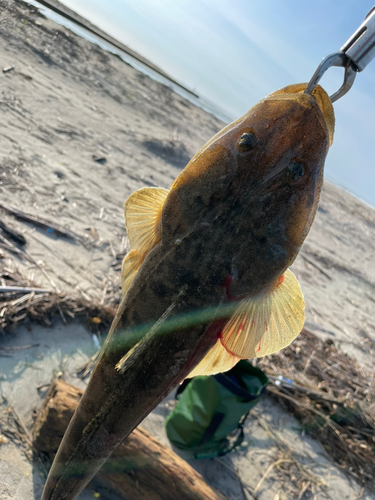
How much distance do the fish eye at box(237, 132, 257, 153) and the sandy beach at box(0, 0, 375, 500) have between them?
2.58 metres

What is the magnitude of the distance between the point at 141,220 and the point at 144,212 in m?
0.05

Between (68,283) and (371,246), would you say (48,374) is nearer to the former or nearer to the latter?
(68,283)

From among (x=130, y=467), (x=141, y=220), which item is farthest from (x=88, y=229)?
(x=141, y=220)

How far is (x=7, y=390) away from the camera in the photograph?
2789 millimetres

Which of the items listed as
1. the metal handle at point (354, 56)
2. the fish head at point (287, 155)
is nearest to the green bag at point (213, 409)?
the fish head at point (287, 155)

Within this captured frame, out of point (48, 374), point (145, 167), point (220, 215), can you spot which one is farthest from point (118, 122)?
point (220, 215)

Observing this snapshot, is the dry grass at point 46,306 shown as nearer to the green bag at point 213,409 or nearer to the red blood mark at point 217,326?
the green bag at point 213,409

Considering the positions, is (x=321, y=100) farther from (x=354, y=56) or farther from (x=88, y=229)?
(x=88, y=229)

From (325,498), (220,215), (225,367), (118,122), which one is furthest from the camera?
(118,122)

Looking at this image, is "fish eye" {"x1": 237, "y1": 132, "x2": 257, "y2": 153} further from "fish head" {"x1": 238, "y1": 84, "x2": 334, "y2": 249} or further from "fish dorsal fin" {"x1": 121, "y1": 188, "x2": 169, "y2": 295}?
"fish dorsal fin" {"x1": 121, "y1": 188, "x2": 169, "y2": 295}

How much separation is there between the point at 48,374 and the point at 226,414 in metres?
1.65

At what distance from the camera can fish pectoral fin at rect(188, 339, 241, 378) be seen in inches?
71.7

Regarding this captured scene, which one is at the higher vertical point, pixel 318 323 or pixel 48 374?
pixel 318 323

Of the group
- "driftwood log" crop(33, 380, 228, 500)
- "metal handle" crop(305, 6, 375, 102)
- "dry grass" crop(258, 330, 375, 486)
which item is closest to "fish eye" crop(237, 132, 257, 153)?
"metal handle" crop(305, 6, 375, 102)
